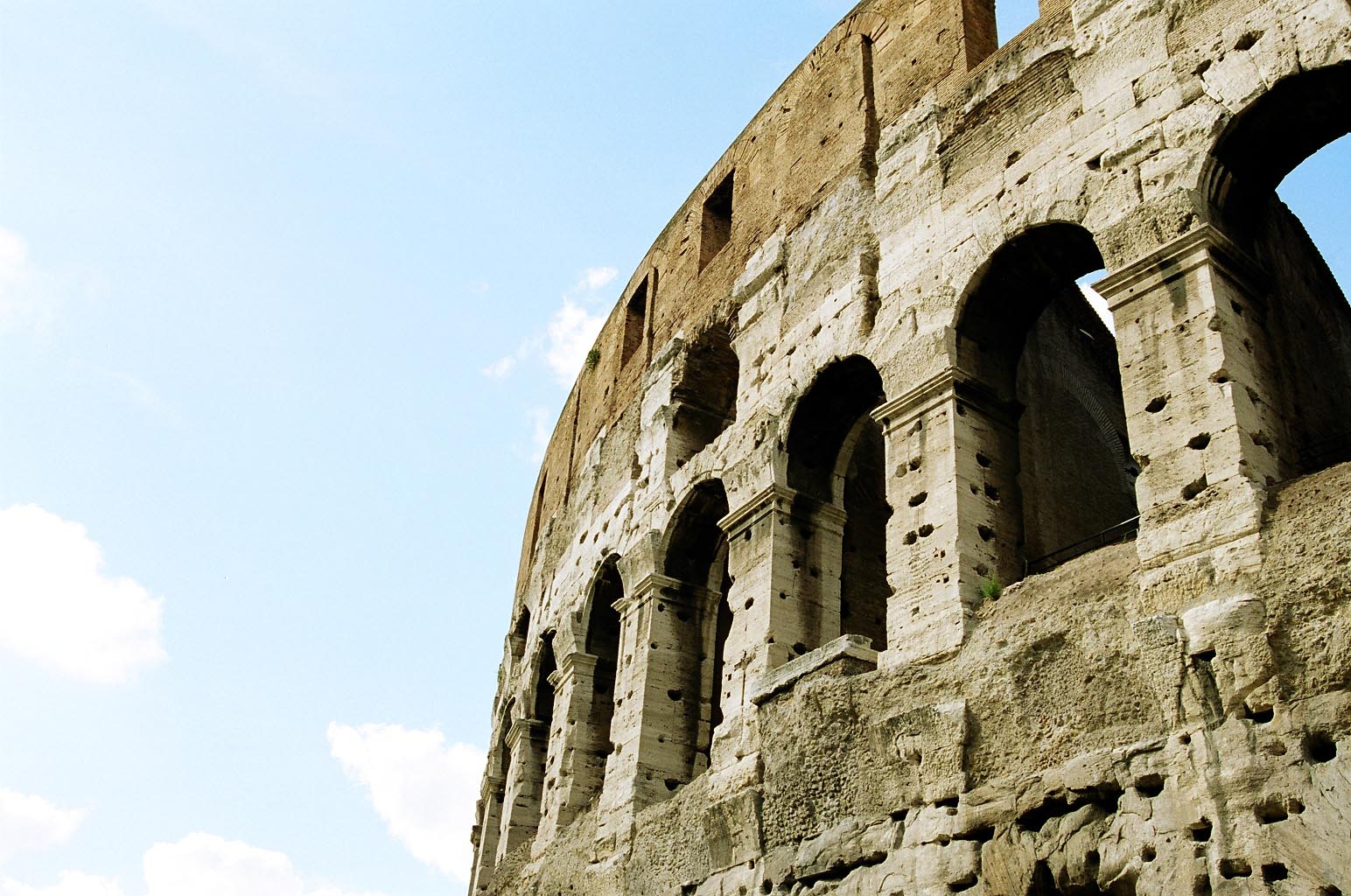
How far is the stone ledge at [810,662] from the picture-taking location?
768 centimetres

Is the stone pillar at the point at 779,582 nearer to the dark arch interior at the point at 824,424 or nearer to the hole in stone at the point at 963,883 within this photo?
the dark arch interior at the point at 824,424

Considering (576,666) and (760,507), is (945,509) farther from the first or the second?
(576,666)

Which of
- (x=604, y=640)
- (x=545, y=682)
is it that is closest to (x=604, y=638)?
(x=604, y=640)

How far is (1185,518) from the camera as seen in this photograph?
20.1ft

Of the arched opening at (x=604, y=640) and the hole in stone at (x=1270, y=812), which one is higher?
the arched opening at (x=604, y=640)

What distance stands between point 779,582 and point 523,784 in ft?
17.6

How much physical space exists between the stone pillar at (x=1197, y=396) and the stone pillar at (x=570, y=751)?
6557mm

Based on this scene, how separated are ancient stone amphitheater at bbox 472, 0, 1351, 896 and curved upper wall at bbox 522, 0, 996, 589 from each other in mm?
46

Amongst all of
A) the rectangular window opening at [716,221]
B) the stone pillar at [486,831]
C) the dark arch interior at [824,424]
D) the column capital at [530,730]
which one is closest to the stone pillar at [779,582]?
the dark arch interior at [824,424]

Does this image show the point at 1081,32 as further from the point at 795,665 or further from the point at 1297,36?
the point at 795,665

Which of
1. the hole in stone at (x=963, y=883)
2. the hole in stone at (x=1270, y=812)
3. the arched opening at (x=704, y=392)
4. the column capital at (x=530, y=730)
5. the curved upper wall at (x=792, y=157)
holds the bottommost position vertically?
the hole in stone at (x=963, y=883)

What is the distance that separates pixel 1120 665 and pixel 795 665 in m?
2.53

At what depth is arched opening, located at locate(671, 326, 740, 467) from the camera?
460 inches

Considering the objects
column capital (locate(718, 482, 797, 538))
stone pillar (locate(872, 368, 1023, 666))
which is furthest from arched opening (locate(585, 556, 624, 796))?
stone pillar (locate(872, 368, 1023, 666))
